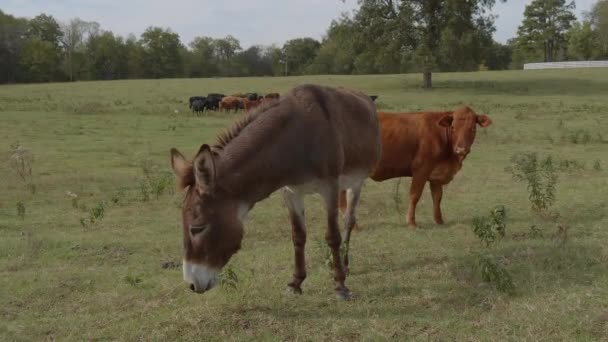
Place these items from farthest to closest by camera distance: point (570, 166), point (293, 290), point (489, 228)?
point (570, 166)
point (489, 228)
point (293, 290)

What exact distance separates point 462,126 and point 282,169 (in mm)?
4270

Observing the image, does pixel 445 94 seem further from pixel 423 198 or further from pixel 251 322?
pixel 251 322

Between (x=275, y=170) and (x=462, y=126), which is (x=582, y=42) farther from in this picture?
(x=275, y=170)

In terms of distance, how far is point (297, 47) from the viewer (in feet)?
344

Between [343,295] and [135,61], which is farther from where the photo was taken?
[135,61]

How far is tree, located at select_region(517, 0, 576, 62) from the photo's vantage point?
9781 centimetres

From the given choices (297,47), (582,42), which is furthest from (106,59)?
(582,42)

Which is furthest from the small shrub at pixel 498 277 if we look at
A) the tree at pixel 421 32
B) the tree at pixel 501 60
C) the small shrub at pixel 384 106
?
the tree at pixel 501 60

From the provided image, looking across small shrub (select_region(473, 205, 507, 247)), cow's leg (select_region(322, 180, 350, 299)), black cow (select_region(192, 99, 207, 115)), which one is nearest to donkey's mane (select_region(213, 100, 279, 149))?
cow's leg (select_region(322, 180, 350, 299))

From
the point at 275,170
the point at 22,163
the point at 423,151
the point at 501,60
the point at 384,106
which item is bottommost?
the point at 22,163

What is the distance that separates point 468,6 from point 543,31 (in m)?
64.6

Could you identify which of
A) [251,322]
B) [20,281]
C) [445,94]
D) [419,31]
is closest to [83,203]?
[20,281]

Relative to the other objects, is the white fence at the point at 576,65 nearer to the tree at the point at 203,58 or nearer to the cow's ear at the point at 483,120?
the tree at the point at 203,58

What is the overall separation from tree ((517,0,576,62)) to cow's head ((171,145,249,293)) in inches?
4086
